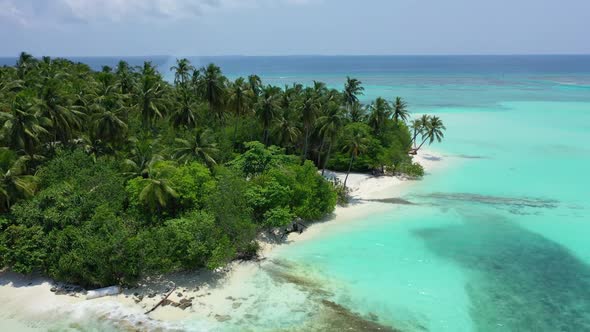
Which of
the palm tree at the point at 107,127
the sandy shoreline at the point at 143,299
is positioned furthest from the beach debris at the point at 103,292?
the palm tree at the point at 107,127

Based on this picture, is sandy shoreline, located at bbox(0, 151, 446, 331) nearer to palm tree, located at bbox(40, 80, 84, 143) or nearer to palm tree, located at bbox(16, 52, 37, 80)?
palm tree, located at bbox(40, 80, 84, 143)

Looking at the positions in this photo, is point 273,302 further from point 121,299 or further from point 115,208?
point 115,208

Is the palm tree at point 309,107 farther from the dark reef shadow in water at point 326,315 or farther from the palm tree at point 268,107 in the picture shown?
the dark reef shadow in water at point 326,315

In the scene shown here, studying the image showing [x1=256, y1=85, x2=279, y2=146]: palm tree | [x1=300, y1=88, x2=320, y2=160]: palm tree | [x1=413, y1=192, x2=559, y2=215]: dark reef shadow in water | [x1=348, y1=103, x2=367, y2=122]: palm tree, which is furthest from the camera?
[x1=348, y1=103, x2=367, y2=122]: palm tree

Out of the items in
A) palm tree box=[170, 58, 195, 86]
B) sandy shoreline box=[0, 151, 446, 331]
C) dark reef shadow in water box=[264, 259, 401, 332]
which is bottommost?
dark reef shadow in water box=[264, 259, 401, 332]

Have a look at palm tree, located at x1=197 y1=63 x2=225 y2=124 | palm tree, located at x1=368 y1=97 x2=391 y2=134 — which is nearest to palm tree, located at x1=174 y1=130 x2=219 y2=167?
palm tree, located at x1=197 y1=63 x2=225 y2=124

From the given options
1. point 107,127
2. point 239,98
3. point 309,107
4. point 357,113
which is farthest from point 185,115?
point 357,113

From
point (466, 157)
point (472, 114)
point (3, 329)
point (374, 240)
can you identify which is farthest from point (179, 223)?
point (472, 114)
